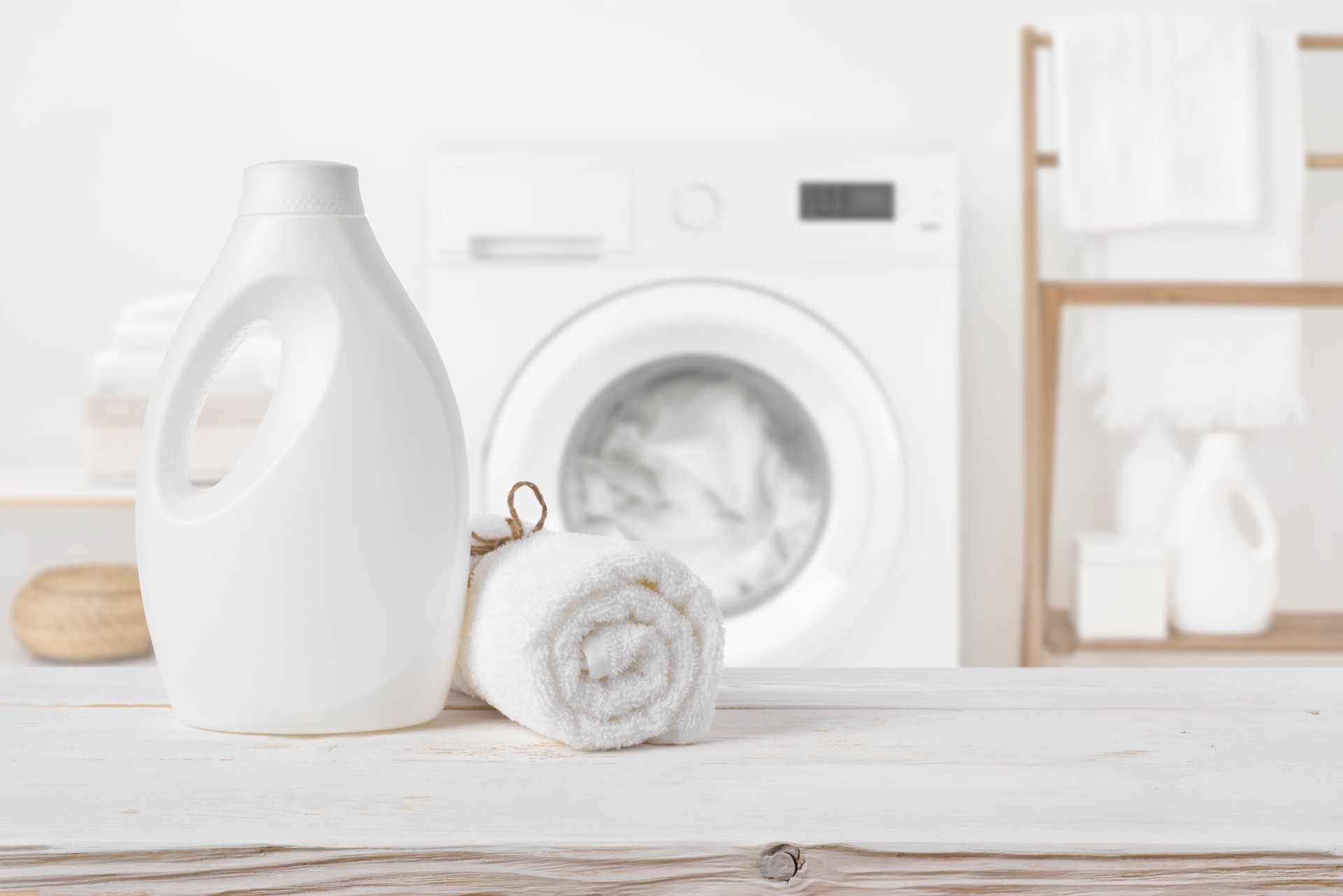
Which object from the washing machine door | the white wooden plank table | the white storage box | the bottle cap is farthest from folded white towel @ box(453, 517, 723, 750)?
the white storage box

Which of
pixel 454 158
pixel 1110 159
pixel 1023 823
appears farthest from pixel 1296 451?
pixel 1023 823

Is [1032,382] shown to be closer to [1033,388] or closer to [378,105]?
[1033,388]

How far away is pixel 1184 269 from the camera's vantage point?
1612 mm

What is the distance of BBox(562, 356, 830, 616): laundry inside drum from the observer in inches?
61.0

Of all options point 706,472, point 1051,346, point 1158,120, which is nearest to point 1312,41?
point 1158,120

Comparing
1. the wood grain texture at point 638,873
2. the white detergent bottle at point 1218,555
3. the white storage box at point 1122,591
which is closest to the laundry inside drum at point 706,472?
the white storage box at point 1122,591

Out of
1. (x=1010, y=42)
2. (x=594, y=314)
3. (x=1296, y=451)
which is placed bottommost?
(x=1296, y=451)

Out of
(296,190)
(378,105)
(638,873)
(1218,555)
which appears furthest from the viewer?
(378,105)

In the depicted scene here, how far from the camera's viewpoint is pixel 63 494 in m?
1.46

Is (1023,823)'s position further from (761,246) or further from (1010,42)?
(1010,42)

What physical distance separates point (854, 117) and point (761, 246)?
16.9 inches

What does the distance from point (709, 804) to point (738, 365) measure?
46.1 inches

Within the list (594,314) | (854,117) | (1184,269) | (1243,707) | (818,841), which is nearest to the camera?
(818,841)

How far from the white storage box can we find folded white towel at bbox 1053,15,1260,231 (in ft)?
1.40
